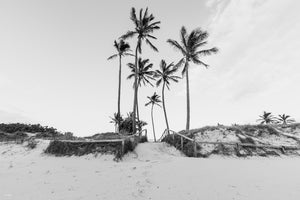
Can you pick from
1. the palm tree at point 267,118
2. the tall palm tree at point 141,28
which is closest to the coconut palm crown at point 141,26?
the tall palm tree at point 141,28

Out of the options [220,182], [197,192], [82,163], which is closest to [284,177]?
[220,182]

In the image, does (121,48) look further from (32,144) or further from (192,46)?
(32,144)

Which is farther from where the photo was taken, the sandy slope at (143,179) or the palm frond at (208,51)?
the palm frond at (208,51)

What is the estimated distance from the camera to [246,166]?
Result: 26.7ft

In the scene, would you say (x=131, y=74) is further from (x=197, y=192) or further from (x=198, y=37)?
(x=197, y=192)

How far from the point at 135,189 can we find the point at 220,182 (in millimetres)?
2936

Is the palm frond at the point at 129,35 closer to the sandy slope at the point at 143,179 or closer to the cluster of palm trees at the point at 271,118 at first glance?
the sandy slope at the point at 143,179

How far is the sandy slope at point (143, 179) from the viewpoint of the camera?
523cm

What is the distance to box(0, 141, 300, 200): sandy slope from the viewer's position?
5.23 meters

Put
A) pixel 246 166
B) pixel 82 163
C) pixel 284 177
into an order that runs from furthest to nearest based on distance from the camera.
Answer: pixel 82 163, pixel 246 166, pixel 284 177

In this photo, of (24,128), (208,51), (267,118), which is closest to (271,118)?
(267,118)

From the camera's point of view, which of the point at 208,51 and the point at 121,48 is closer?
the point at 208,51

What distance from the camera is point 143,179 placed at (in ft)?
21.6

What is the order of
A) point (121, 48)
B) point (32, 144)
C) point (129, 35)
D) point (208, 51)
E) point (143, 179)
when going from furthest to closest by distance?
point (121, 48) < point (129, 35) < point (208, 51) < point (32, 144) < point (143, 179)
